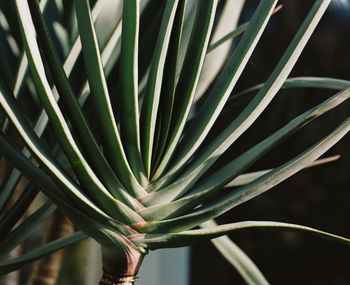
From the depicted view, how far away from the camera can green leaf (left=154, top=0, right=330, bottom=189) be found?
48 cm

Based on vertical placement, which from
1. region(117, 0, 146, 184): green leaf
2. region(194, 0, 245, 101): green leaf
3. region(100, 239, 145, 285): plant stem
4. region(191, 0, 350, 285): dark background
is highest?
region(191, 0, 350, 285): dark background

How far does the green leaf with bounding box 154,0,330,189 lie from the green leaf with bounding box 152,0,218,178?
0.05 ft

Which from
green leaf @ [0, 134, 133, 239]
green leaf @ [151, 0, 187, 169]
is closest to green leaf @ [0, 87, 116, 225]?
green leaf @ [0, 134, 133, 239]

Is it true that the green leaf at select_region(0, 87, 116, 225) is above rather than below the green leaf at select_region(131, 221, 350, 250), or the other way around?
above

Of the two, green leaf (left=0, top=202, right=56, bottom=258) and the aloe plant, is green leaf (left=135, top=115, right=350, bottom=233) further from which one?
green leaf (left=0, top=202, right=56, bottom=258)

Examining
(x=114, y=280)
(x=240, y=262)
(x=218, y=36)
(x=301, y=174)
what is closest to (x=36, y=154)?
(x=114, y=280)

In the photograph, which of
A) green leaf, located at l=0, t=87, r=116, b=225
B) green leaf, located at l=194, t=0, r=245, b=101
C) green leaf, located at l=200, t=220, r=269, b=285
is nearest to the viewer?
green leaf, located at l=0, t=87, r=116, b=225

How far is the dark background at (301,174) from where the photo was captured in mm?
1645

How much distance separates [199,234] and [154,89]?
149 millimetres

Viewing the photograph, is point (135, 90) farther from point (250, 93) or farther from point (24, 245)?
point (24, 245)

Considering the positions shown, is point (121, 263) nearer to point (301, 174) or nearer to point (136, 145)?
point (136, 145)

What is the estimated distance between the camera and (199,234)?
0.41m

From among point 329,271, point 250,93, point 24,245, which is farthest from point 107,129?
point 329,271

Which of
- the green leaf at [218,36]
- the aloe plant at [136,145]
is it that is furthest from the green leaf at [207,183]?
the green leaf at [218,36]
